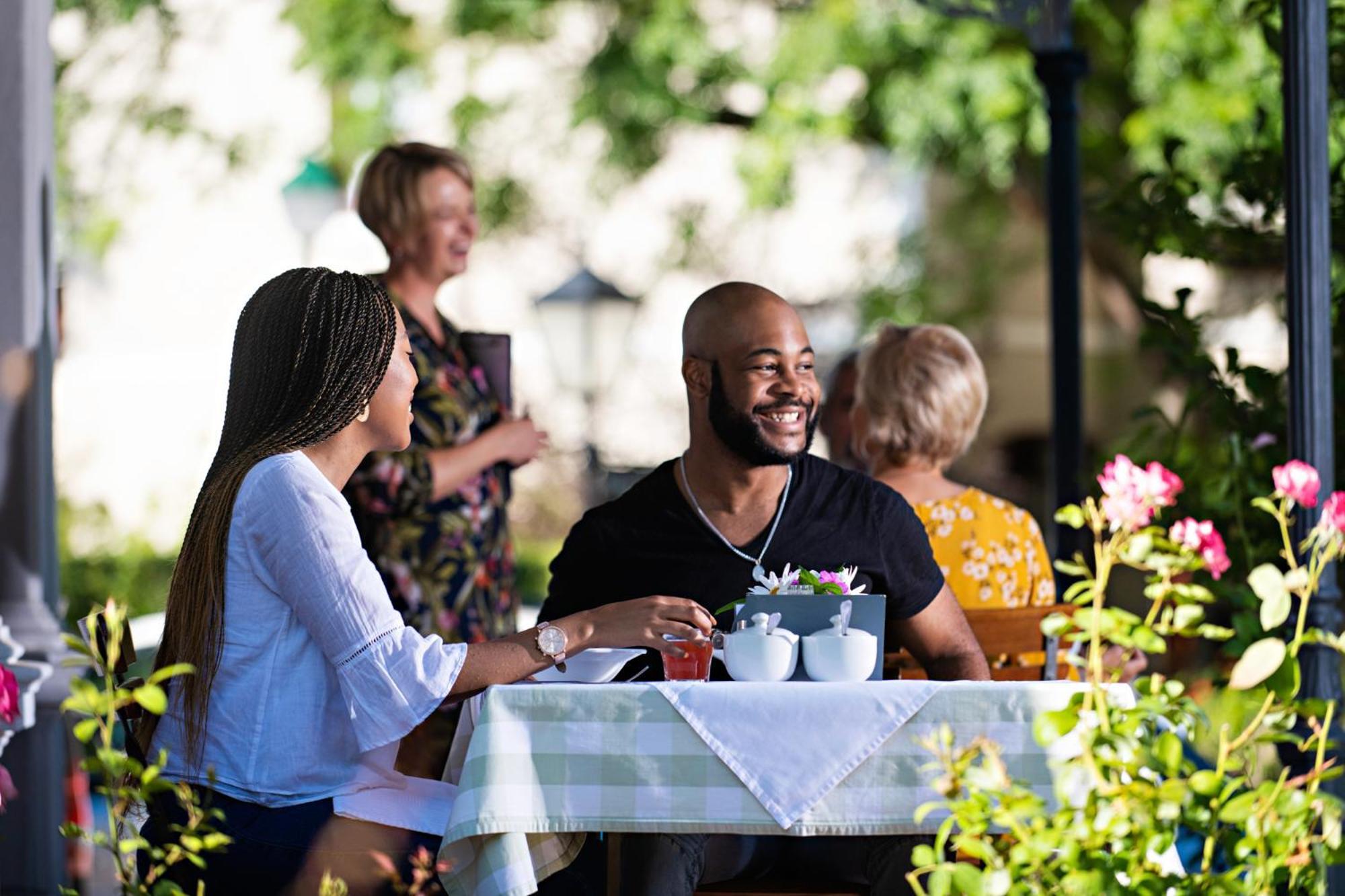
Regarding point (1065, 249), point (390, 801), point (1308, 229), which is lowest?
point (390, 801)

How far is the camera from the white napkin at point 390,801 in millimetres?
2775

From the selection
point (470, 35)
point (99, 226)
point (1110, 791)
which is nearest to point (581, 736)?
Result: point (1110, 791)

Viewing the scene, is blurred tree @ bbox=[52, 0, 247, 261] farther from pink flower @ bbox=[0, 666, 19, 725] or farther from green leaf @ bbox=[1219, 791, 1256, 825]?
green leaf @ bbox=[1219, 791, 1256, 825]

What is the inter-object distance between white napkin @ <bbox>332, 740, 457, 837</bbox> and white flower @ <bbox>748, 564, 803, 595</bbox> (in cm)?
54

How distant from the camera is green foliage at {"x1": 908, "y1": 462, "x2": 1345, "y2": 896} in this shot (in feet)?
7.34

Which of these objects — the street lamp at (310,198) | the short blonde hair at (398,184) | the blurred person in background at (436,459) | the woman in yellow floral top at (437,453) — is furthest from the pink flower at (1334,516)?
the street lamp at (310,198)

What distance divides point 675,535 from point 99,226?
11900 millimetres

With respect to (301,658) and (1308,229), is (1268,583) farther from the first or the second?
(1308,229)

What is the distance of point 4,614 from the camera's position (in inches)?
163

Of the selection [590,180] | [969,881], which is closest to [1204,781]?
[969,881]

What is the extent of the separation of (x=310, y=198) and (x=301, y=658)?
832cm

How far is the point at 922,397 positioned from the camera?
4.16m

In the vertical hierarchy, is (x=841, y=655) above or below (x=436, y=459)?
below

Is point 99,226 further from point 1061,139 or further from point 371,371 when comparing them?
point 371,371
